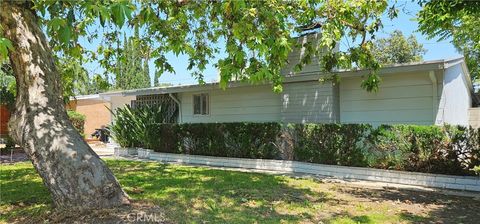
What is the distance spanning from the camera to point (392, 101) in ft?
38.5

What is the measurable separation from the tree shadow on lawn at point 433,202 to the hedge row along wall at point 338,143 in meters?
1.11

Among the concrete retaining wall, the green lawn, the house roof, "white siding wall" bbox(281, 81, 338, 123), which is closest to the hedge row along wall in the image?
the concrete retaining wall

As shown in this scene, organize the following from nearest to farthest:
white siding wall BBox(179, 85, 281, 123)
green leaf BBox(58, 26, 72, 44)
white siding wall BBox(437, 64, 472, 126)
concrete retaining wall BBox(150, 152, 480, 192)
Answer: green leaf BBox(58, 26, 72, 44), concrete retaining wall BBox(150, 152, 480, 192), white siding wall BBox(437, 64, 472, 126), white siding wall BBox(179, 85, 281, 123)

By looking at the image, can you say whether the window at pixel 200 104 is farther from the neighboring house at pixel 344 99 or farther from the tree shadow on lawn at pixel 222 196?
the tree shadow on lawn at pixel 222 196

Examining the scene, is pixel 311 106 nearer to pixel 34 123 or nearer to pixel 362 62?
pixel 362 62

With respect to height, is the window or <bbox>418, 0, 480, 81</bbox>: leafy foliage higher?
<bbox>418, 0, 480, 81</bbox>: leafy foliage

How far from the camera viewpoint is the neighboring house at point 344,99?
1104cm

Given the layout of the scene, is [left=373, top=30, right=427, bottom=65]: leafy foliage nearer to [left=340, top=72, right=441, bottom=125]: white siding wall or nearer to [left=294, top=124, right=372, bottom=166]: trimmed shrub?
[left=340, top=72, right=441, bottom=125]: white siding wall

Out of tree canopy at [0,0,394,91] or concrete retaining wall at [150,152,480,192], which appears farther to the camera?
concrete retaining wall at [150,152,480,192]

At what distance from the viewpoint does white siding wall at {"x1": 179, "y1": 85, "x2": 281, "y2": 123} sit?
14898 mm

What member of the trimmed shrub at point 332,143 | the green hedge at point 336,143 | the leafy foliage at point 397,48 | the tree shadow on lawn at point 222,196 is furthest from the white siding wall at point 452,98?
the leafy foliage at point 397,48

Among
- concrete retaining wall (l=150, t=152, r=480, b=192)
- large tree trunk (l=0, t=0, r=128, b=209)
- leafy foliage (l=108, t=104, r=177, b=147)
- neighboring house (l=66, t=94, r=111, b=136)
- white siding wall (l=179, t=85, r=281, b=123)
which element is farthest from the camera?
neighboring house (l=66, t=94, r=111, b=136)

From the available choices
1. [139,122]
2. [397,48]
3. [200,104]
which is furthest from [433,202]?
[397,48]

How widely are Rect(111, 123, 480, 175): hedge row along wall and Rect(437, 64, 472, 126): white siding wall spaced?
6.05 ft
